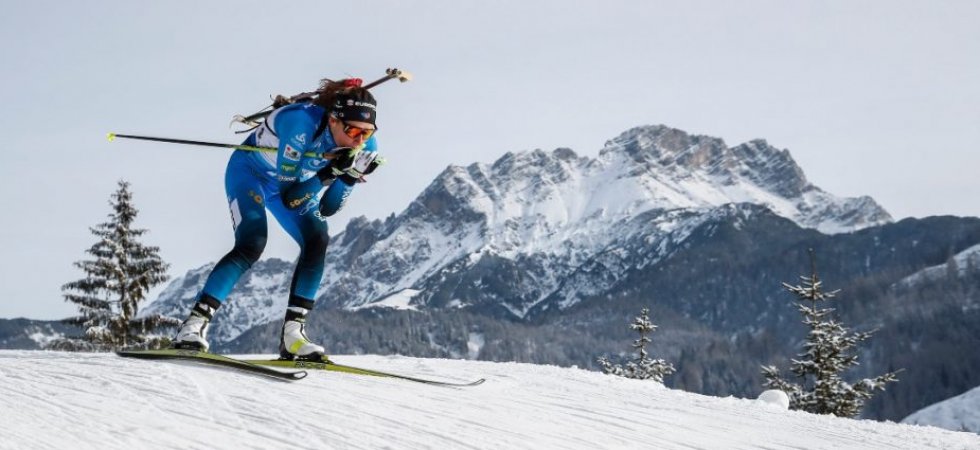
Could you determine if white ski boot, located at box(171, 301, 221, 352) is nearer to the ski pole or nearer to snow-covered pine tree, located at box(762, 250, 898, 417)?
the ski pole

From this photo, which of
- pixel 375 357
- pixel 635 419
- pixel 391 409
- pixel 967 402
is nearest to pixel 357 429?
pixel 391 409

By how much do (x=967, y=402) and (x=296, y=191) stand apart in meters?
120

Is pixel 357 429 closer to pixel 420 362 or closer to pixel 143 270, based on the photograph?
pixel 420 362

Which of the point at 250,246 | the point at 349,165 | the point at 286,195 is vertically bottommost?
the point at 250,246

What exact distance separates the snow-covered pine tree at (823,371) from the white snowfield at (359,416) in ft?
74.0

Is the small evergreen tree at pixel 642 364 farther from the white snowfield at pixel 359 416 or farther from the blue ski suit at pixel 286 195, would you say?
the blue ski suit at pixel 286 195

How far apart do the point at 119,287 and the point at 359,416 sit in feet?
90.1

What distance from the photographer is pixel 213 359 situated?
21.4 feet

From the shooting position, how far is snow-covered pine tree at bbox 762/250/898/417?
2816cm

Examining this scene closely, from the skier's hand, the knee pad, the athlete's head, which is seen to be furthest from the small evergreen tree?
the athlete's head

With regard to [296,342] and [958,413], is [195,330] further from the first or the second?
[958,413]

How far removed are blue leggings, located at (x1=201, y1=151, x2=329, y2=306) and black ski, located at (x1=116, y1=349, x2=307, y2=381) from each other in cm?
65

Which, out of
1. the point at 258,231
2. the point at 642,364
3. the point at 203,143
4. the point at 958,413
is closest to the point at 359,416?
the point at 258,231

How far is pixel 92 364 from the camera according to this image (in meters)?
6.52
